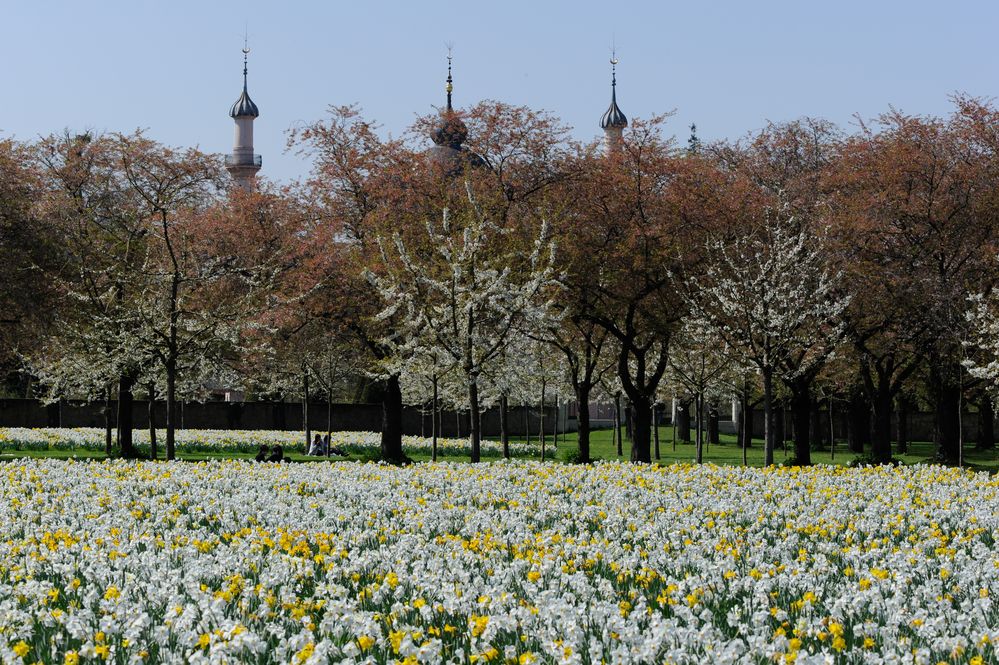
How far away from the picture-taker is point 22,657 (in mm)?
5906

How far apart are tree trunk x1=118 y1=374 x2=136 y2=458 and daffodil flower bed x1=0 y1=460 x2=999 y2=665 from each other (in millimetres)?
15069

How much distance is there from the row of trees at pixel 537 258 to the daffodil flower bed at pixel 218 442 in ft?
15.5

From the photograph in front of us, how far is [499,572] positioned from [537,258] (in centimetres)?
1491

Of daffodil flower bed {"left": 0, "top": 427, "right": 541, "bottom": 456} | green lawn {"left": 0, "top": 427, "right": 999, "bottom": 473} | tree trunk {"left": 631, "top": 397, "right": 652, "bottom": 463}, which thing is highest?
tree trunk {"left": 631, "top": 397, "right": 652, "bottom": 463}

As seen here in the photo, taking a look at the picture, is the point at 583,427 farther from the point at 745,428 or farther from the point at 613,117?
the point at 613,117

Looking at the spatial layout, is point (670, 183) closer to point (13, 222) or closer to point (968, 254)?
point (968, 254)

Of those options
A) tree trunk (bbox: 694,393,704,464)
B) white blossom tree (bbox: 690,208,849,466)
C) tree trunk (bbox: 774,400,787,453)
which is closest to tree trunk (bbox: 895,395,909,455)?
tree trunk (bbox: 774,400,787,453)

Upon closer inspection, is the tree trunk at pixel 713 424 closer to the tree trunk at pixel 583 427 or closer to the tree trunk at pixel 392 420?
the tree trunk at pixel 583 427

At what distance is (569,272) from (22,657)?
765 inches

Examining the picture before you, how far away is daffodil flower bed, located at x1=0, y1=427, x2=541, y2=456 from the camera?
3572 cm

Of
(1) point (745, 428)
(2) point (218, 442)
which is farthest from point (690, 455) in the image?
(2) point (218, 442)

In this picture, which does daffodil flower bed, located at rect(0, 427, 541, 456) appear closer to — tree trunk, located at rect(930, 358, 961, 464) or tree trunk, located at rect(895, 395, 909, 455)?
tree trunk, located at rect(930, 358, 961, 464)

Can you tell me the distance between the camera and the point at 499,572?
7.68 meters

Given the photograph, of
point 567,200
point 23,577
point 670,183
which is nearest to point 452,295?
point 567,200
